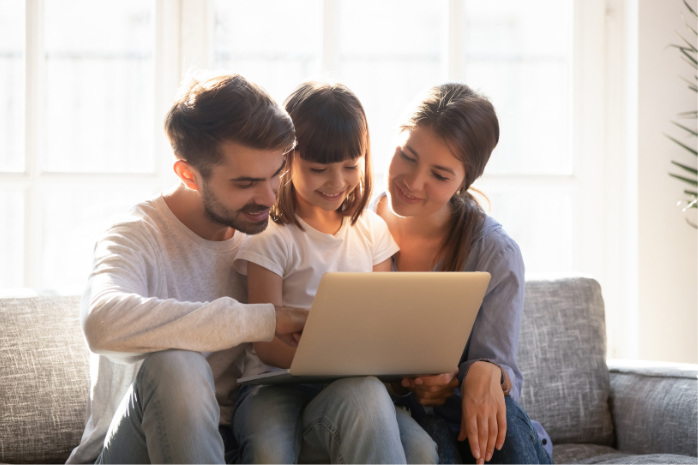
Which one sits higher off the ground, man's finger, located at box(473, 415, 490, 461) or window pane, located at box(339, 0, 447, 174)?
window pane, located at box(339, 0, 447, 174)

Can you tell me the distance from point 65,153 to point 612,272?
208 centimetres

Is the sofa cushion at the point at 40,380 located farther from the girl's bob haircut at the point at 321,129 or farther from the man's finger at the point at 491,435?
the man's finger at the point at 491,435

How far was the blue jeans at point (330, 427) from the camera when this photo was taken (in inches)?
43.2

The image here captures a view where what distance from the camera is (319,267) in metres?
1.41

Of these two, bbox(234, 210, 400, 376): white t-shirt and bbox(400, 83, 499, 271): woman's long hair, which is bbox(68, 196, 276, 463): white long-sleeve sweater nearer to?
bbox(234, 210, 400, 376): white t-shirt

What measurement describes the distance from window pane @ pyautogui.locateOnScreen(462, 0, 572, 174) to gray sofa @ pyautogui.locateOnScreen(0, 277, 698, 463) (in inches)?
30.7

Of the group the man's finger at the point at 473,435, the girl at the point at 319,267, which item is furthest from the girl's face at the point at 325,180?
the man's finger at the point at 473,435

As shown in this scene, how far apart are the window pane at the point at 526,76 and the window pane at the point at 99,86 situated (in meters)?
1.21

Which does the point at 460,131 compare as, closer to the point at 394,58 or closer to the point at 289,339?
the point at 289,339

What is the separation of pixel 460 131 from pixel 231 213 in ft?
1.74

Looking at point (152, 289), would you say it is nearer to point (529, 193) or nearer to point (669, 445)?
point (669, 445)

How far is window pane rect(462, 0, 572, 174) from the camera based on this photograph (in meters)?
2.45

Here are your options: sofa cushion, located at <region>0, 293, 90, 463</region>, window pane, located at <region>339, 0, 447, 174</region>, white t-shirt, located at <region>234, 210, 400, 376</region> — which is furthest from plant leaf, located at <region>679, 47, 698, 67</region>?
sofa cushion, located at <region>0, 293, 90, 463</region>

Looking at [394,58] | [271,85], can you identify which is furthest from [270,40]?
[394,58]
